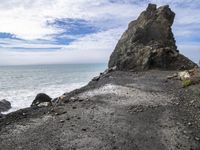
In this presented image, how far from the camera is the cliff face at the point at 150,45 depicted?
31797 mm

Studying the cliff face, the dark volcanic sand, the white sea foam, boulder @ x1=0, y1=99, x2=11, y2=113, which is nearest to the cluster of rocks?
boulder @ x1=0, y1=99, x2=11, y2=113

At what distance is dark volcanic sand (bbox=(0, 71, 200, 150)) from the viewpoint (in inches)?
418

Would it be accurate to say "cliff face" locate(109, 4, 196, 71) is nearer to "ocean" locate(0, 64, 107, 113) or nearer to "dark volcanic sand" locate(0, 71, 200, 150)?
"ocean" locate(0, 64, 107, 113)

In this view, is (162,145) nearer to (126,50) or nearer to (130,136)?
(130,136)

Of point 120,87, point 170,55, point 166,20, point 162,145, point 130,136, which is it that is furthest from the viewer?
point 166,20

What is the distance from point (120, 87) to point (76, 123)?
7.87 meters

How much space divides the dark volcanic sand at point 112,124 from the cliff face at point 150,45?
14151 mm

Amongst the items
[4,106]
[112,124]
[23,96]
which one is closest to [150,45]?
[23,96]

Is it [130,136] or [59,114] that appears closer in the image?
[130,136]

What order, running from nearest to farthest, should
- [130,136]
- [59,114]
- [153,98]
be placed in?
[130,136], [59,114], [153,98]

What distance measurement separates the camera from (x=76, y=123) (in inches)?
500

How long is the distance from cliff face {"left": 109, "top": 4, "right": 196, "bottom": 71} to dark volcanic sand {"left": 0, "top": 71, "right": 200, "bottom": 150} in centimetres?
1415

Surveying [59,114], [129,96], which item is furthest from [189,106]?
[59,114]

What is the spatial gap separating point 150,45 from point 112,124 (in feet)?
81.6
